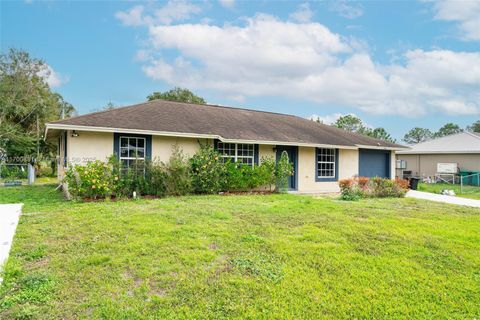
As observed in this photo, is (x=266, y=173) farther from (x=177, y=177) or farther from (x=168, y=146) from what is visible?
(x=168, y=146)

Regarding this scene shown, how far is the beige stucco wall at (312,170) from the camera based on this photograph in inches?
591

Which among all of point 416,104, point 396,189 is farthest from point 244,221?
point 416,104

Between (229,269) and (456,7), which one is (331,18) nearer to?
(456,7)

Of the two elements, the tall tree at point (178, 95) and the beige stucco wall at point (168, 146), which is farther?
the tall tree at point (178, 95)

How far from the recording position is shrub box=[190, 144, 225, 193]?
11.9 metres

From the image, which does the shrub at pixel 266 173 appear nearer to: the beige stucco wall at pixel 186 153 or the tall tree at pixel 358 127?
the beige stucco wall at pixel 186 153

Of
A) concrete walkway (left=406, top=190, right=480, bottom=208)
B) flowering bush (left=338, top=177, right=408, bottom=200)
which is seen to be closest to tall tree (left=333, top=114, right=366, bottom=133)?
concrete walkway (left=406, top=190, right=480, bottom=208)

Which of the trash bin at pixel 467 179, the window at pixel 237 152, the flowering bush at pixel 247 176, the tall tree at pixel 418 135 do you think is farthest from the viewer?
the tall tree at pixel 418 135

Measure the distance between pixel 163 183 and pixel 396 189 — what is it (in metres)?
9.71

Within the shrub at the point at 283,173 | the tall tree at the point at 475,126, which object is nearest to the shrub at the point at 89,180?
the shrub at the point at 283,173

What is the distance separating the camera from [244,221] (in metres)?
6.87

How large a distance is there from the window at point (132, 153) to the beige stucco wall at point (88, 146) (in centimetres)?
47

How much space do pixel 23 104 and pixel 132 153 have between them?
2053 cm

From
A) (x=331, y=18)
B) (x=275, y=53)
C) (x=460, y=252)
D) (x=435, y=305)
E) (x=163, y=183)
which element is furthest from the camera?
(x=275, y=53)
